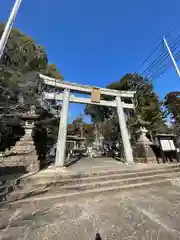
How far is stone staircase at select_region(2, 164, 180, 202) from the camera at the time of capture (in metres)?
3.21

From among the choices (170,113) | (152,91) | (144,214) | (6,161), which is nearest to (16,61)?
(6,161)

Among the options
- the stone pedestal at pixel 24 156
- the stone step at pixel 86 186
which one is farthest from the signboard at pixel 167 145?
the stone pedestal at pixel 24 156

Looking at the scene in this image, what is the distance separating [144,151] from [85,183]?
4.41 meters

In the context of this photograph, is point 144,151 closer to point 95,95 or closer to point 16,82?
point 95,95

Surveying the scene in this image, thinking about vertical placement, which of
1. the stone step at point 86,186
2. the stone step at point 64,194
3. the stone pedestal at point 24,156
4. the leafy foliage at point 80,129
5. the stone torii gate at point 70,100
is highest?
the leafy foliage at point 80,129

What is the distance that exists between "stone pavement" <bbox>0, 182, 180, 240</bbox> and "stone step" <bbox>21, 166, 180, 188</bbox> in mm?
778

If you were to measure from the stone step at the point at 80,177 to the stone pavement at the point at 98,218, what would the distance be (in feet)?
2.55

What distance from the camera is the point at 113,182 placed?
388 centimetres

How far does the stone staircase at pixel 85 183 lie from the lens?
10.5ft

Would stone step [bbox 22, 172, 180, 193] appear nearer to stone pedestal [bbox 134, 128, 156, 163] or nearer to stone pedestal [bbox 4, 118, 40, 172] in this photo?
stone pedestal [bbox 4, 118, 40, 172]

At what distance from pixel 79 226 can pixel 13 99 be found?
7.43 metres

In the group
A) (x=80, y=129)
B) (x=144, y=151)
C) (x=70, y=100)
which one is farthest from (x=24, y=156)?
(x=80, y=129)

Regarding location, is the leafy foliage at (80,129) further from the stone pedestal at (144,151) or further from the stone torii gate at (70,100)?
the stone pedestal at (144,151)

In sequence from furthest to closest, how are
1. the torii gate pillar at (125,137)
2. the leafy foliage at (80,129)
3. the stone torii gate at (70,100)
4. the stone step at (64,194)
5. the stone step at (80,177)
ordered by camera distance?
the leafy foliage at (80,129), the torii gate pillar at (125,137), the stone torii gate at (70,100), the stone step at (80,177), the stone step at (64,194)
